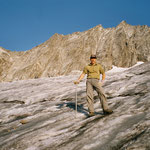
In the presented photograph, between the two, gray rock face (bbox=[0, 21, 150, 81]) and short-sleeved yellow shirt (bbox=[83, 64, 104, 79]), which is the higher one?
gray rock face (bbox=[0, 21, 150, 81])

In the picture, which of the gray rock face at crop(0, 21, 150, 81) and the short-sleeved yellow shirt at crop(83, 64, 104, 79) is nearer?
the short-sleeved yellow shirt at crop(83, 64, 104, 79)

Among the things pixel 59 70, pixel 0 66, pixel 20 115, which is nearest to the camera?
pixel 20 115

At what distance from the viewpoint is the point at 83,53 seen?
8481 cm

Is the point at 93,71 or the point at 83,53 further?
the point at 83,53

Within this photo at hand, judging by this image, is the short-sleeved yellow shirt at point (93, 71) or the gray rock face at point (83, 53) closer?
the short-sleeved yellow shirt at point (93, 71)

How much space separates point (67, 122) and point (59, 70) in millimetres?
73569

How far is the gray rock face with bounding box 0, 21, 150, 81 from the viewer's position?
82.1 m

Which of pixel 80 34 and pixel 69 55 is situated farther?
pixel 80 34

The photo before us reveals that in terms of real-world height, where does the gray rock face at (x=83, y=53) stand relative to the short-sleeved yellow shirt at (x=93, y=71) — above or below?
above

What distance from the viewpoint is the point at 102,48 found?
278 ft

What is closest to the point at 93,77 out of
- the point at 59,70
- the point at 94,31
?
the point at 59,70

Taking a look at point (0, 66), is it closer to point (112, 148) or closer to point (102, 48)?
point (102, 48)

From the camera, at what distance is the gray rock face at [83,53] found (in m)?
82.1

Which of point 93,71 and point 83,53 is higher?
point 83,53
